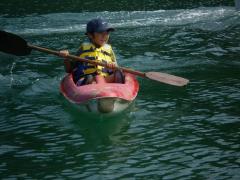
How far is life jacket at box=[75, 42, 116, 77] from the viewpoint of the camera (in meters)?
8.27

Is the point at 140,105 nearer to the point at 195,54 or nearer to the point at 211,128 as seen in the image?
the point at 211,128

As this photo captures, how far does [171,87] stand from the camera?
30.2 ft

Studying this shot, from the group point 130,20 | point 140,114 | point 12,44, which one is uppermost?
point 130,20

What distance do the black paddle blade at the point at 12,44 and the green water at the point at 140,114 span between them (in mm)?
761

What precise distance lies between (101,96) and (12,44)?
2286 mm

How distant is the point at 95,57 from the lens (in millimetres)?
8414

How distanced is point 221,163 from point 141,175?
91 cm

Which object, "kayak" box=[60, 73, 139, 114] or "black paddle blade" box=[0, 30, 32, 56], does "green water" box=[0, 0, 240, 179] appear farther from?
"black paddle blade" box=[0, 30, 32, 56]

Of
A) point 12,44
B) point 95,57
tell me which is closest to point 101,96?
point 95,57

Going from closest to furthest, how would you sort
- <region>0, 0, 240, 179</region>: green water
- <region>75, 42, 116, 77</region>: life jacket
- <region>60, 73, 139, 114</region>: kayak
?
<region>0, 0, 240, 179</region>: green water < <region>60, 73, 139, 114</region>: kayak < <region>75, 42, 116, 77</region>: life jacket

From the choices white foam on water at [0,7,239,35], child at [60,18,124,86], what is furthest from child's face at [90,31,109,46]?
white foam on water at [0,7,239,35]

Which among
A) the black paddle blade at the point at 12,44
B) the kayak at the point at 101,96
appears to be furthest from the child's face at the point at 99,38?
the black paddle blade at the point at 12,44

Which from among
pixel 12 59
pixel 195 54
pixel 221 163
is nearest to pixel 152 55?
pixel 195 54

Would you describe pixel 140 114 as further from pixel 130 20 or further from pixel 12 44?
pixel 130 20
